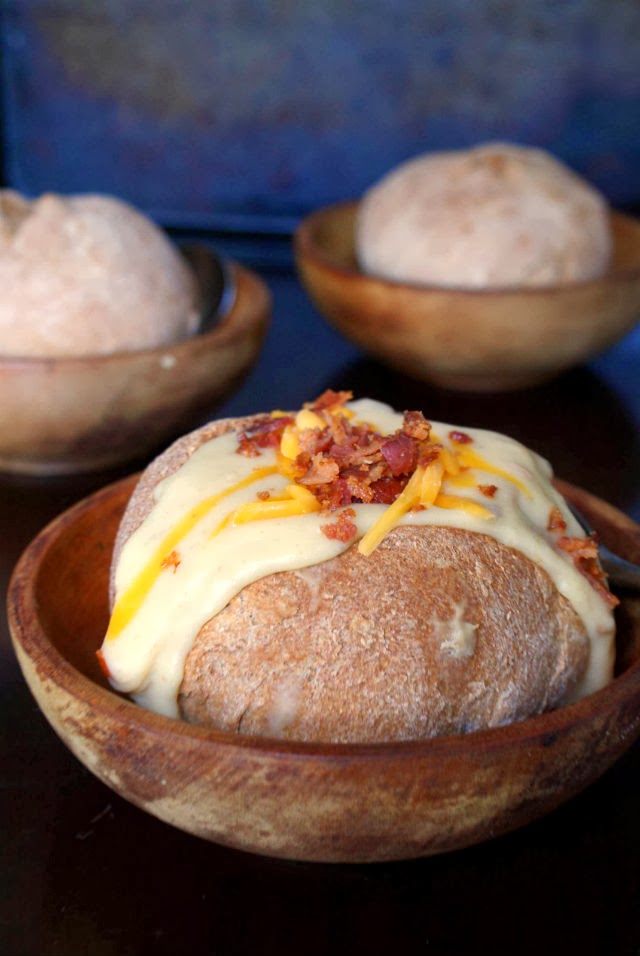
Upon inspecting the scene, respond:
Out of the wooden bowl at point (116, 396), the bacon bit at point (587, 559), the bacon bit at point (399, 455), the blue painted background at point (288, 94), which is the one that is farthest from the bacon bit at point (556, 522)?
the blue painted background at point (288, 94)

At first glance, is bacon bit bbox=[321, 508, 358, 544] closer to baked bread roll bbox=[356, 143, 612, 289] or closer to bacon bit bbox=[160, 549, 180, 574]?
bacon bit bbox=[160, 549, 180, 574]

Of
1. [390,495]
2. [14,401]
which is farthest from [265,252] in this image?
[390,495]

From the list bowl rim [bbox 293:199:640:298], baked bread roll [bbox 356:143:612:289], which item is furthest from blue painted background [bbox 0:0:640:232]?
bowl rim [bbox 293:199:640:298]

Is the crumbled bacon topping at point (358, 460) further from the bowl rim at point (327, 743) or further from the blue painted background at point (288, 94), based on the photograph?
the blue painted background at point (288, 94)

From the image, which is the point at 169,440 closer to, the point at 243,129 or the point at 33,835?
the point at 33,835

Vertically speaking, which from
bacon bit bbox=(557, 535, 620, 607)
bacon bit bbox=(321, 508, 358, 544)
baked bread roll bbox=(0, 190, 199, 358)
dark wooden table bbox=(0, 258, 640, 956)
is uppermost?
bacon bit bbox=(321, 508, 358, 544)

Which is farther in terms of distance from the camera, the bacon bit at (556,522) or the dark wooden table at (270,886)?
the bacon bit at (556,522)
